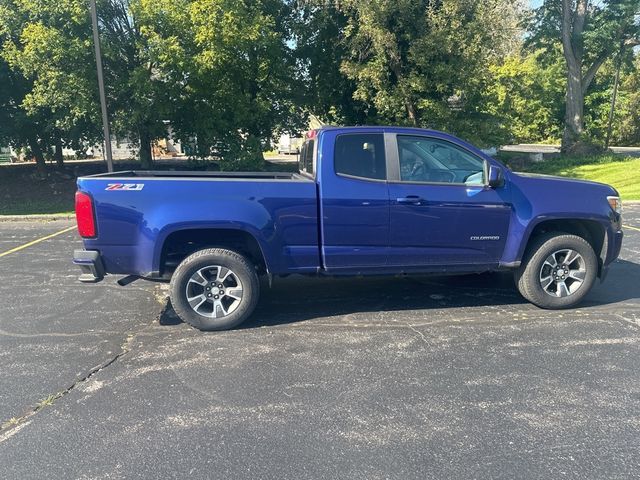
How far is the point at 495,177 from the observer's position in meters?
4.95

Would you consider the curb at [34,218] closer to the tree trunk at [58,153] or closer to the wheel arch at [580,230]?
the tree trunk at [58,153]

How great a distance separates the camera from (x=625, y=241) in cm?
877

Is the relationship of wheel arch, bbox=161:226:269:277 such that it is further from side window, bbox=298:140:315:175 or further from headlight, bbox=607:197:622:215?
headlight, bbox=607:197:622:215

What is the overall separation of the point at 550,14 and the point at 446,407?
28774 millimetres

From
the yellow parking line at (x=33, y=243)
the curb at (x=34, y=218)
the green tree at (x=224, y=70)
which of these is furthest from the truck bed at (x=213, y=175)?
the green tree at (x=224, y=70)

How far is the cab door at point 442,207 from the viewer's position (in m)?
5.00

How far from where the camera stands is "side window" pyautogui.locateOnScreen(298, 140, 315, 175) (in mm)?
5352

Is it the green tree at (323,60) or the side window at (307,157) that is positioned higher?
the green tree at (323,60)

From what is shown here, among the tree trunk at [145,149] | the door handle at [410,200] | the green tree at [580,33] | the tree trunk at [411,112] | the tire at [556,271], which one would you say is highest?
the green tree at [580,33]

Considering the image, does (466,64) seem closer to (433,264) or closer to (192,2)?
(192,2)

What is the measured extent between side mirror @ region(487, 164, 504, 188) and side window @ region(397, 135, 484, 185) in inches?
5.2

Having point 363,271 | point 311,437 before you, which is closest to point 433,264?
point 363,271

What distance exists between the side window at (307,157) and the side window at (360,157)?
0.36 m

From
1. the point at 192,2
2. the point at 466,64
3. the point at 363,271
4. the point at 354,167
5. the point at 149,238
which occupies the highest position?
the point at 192,2
